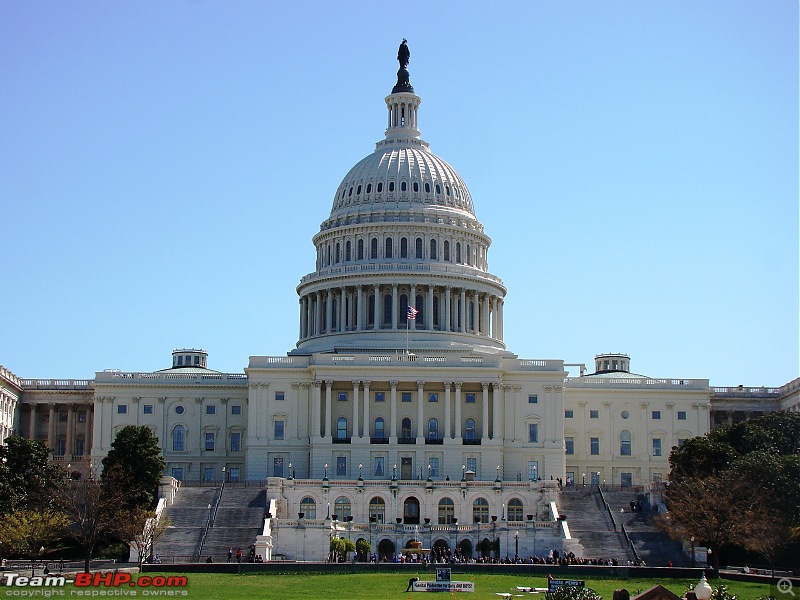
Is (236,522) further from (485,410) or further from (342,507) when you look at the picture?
(485,410)

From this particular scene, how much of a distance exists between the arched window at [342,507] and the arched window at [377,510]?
1.69 metres

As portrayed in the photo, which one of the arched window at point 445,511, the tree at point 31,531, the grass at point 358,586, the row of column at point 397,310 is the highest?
the row of column at point 397,310

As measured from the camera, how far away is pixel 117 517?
105 meters

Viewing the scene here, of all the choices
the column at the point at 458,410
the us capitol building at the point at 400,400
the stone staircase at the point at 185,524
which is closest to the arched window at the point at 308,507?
the us capitol building at the point at 400,400

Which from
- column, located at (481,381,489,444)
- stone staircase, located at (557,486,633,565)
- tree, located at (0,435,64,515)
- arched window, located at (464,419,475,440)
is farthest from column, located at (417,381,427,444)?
tree, located at (0,435,64,515)

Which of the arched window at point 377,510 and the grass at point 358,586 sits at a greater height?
the arched window at point 377,510

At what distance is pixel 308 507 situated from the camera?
4815 inches

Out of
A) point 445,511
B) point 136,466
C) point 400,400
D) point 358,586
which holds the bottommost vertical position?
point 358,586

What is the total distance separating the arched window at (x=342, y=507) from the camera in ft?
402

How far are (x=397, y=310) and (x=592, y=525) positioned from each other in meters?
40.1

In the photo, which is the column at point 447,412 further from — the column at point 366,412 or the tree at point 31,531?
the tree at point 31,531

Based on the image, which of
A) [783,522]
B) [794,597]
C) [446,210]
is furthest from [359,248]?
[794,597]

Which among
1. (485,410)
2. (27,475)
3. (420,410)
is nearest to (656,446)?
(485,410)

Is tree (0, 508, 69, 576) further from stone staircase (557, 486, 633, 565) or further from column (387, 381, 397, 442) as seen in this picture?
column (387, 381, 397, 442)
